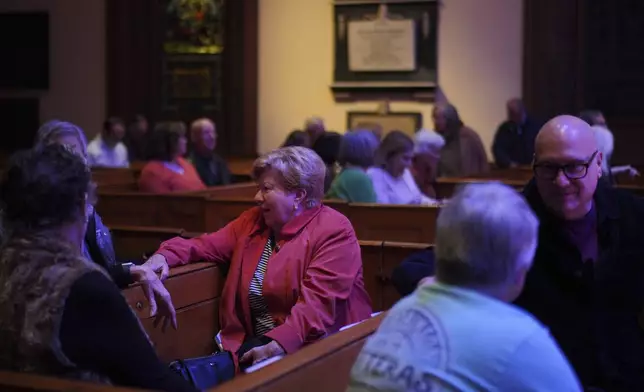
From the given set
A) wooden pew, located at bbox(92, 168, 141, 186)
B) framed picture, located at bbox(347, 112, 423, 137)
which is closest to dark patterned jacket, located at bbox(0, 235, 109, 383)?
wooden pew, located at bbox(92, 168, 141, 186)

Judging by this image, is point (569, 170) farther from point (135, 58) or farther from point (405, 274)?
point (135, 58)

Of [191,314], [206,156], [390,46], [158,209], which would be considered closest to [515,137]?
[390,46]

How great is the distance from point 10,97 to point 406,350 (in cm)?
1278

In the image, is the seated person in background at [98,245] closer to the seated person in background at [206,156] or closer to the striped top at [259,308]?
the striped top at [259,308]

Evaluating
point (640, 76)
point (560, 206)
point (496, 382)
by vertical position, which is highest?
point (640, 76)

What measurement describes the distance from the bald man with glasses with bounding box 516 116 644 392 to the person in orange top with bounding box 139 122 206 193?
175 inches

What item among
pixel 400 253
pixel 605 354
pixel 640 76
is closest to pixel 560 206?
pixel 605 354

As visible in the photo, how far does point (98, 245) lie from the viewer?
3314 millimetres

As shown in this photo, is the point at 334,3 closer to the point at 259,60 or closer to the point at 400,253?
the point at 259,60

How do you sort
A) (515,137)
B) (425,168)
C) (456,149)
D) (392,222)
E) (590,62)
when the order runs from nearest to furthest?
(392,222), (425,168), (456,149), (515,137), (590,62)

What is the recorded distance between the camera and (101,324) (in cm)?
205

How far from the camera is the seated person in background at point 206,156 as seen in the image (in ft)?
26.5

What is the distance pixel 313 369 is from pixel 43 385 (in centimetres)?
61

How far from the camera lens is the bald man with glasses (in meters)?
2.68
